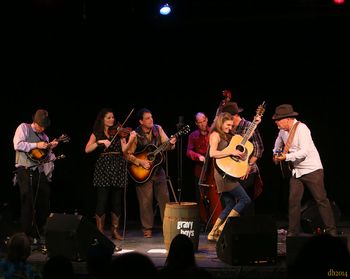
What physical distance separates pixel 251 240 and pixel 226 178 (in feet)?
5.12

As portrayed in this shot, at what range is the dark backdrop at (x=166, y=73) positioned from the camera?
1171cm

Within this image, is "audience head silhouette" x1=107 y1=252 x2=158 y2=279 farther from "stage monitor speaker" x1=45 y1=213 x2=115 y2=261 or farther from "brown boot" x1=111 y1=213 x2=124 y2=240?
"brown boot" x1=111 y1=213 x2=124 y2=240

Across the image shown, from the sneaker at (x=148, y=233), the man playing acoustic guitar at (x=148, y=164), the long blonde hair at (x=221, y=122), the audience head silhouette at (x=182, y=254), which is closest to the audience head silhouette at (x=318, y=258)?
the audience head silhouette at (x=182, y=254)

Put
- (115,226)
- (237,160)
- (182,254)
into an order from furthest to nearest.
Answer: (115,226)
(237,160)
(182,254)

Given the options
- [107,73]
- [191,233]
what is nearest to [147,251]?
[191,233]

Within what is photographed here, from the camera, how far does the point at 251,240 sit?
7.90 m

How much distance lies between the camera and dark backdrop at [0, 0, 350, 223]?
11.7 meters

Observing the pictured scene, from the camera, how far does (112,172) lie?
979 centimetres

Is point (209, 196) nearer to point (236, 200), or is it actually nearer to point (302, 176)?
point (236, 200)

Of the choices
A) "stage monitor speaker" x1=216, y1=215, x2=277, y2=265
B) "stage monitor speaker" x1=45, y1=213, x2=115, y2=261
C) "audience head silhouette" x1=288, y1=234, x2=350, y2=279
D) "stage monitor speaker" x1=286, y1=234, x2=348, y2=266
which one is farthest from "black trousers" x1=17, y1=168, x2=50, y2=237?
"audience head silhouette" x1=288, y1=234, x2=350, y2=279

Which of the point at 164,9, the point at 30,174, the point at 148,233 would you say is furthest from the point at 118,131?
the point at 164,9

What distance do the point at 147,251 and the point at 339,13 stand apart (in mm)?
4894

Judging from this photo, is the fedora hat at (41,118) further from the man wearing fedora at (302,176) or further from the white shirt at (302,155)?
the white shirt at (302,155)

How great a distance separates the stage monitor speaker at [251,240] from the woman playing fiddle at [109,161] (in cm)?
230
